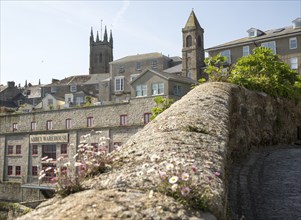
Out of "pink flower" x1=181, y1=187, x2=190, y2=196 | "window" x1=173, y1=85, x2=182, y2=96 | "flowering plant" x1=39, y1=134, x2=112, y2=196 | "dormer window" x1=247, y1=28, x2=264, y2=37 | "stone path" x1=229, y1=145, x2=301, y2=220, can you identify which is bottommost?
"stone path" x1=229, y1=145, x2=301, y2=220

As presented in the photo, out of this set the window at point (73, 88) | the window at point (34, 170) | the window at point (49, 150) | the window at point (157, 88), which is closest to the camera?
the window at point (34, 170)

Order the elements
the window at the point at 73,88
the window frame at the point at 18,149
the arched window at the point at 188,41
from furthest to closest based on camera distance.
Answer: the window at the point at 73,88 < the arched window at the point at 188,41 < the window frame at the point at 18,149

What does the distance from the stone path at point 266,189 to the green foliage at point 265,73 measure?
286 cm

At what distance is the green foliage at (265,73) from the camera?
11.9 m

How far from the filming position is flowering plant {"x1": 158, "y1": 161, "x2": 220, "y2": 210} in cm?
345

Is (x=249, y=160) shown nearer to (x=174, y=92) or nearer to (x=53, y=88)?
(x=174, y=92)

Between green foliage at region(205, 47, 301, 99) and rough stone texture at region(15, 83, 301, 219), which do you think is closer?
rough stone texture at region(15, 83, 301, 219)

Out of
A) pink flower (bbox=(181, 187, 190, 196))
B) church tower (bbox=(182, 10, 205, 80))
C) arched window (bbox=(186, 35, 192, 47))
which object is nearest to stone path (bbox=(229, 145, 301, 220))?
pink flower (bbox=(181, 187, 190, 196))

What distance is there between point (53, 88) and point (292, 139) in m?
74.5

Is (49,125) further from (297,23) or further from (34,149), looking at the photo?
(297,23)

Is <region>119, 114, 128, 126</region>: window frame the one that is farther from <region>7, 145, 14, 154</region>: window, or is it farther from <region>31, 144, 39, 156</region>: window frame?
<region>7, 145, 14, 154</region>: window

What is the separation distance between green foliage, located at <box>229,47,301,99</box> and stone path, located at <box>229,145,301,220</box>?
9.39ft

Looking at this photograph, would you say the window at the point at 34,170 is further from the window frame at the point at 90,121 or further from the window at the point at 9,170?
the window frame at the point at 90,121

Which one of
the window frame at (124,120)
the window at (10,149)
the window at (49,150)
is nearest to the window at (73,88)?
the window at (10,149)
